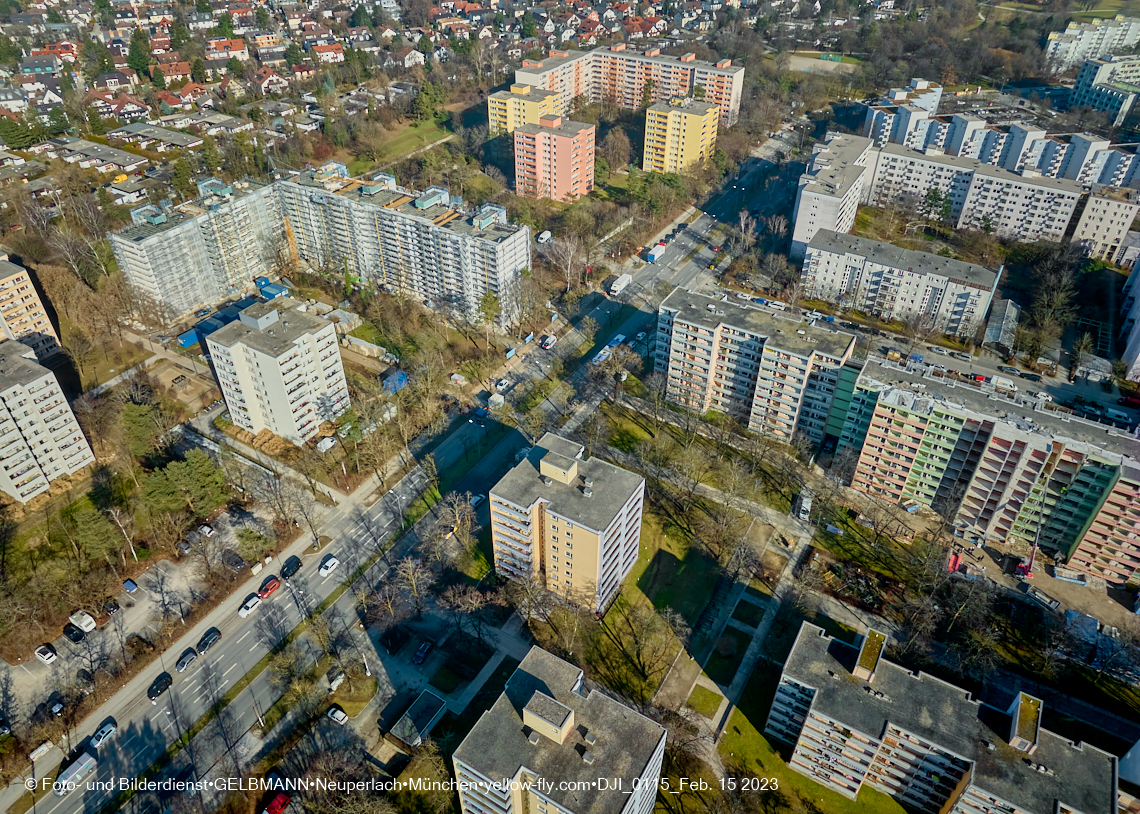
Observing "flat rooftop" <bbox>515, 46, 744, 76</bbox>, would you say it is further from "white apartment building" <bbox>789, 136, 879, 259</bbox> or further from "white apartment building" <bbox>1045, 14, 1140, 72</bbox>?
"white apartment building" <bbox>1045, 14, 1140, 72</bbox>

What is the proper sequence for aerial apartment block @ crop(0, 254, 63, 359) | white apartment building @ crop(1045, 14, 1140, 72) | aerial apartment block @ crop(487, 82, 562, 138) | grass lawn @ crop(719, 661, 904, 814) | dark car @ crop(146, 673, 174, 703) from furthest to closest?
white apartment building @ crop(1045, 14, 1140, 72) < aerial apartment block @ crop(487, 82, 562, 138) < aerial apartment block @ crop(0, 254, 63, 359) < dark car @ crop(146, 673, 174, 703) < grass lawn @ crop(719, 661, 904, 814)

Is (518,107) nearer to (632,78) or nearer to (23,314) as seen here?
(632,78)

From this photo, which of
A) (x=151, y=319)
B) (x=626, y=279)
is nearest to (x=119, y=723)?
(x=151, y=319)

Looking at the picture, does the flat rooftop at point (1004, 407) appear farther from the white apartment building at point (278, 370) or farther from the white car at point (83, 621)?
the white car at point (83, 621)

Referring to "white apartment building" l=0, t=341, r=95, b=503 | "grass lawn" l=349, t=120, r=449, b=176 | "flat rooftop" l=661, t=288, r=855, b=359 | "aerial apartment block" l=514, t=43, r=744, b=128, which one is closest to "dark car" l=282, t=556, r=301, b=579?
"white apartment building" l=0, t=341, r=95, b=503

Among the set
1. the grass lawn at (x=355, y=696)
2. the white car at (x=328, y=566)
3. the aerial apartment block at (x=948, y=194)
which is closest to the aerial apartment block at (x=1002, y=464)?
the aerial apartment block at (x=948, y=194)
